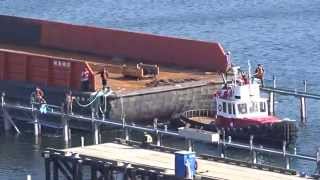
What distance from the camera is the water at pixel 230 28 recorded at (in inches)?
2672

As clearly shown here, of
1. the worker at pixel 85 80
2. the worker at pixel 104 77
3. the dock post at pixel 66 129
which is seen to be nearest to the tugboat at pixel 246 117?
the worker at pixel 104 77

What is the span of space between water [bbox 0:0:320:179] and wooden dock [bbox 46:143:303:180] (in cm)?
948

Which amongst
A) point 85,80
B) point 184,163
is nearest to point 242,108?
point 85,80

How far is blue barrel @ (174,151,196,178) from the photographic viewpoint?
46.5 m

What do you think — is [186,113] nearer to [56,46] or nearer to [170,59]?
[170,59]

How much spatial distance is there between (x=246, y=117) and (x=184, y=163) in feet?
61.2

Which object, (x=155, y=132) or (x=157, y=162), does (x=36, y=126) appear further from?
(x=157, y=162)

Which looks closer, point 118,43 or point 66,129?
point 66,129

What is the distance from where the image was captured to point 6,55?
73688 millimetres

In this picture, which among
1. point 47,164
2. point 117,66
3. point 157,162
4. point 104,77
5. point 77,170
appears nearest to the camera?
point 157,162

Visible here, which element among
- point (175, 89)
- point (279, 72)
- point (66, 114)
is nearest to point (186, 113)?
point (175, 89)

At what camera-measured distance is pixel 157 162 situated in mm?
49312

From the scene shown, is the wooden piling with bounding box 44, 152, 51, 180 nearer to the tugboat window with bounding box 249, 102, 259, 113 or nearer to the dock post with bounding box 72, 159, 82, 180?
the dock post with bounding box 72, 159, 82, 180

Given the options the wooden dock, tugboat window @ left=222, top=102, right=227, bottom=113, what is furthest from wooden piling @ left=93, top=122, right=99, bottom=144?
the wooden dock
